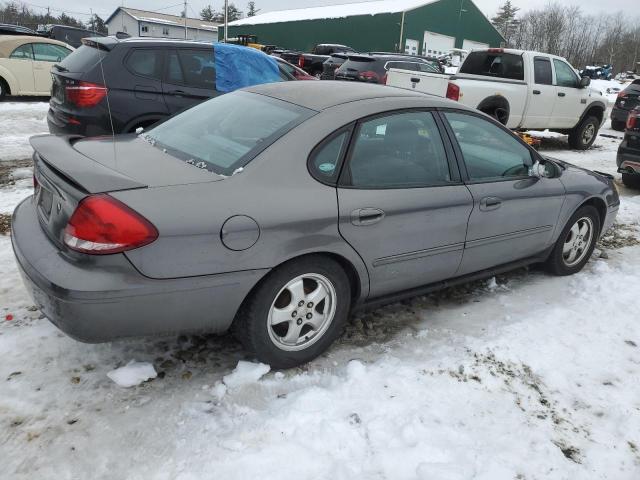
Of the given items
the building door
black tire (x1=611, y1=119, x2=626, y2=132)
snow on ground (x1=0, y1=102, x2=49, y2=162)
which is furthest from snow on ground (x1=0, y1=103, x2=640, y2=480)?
the building door

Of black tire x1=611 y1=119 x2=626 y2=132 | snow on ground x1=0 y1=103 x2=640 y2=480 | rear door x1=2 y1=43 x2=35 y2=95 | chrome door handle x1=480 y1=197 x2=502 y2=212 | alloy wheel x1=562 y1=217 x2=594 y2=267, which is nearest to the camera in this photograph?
snow on ground x1=0 y1=103 x2=640 y2=480

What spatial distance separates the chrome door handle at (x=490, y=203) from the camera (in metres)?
3.56

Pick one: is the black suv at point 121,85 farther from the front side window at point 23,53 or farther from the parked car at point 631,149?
the front side window at point 23,53

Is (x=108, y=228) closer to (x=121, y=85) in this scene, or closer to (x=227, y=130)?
(x=227, y=130)

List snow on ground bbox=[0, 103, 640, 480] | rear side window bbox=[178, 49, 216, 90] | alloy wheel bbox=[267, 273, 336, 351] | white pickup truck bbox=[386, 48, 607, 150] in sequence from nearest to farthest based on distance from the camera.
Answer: snow on ground bbox=[0, 103, 640, 480] < alloy wheel bbox=[267, 273, 336, 351] < rear side window bbox=[178, 49, 216, 90] < white pickup truck bbox=[386, 48, 607, 150]

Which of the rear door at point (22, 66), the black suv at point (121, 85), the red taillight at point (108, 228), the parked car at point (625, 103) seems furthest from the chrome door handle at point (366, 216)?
the parked car at point (625, 103)

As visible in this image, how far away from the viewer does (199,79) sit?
6.84m

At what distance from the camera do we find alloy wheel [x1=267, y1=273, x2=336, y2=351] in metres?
2.84

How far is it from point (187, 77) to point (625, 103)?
38.5 feet

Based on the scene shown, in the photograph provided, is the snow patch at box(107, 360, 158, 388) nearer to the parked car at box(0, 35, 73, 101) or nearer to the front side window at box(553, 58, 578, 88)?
the front side window at box(553, 58, 578, 88)

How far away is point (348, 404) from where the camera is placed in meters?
2.70

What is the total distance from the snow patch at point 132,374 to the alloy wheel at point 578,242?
344 cm

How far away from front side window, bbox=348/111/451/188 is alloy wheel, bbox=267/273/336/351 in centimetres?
62

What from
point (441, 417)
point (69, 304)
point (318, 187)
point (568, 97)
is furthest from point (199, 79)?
point (568, 97)
